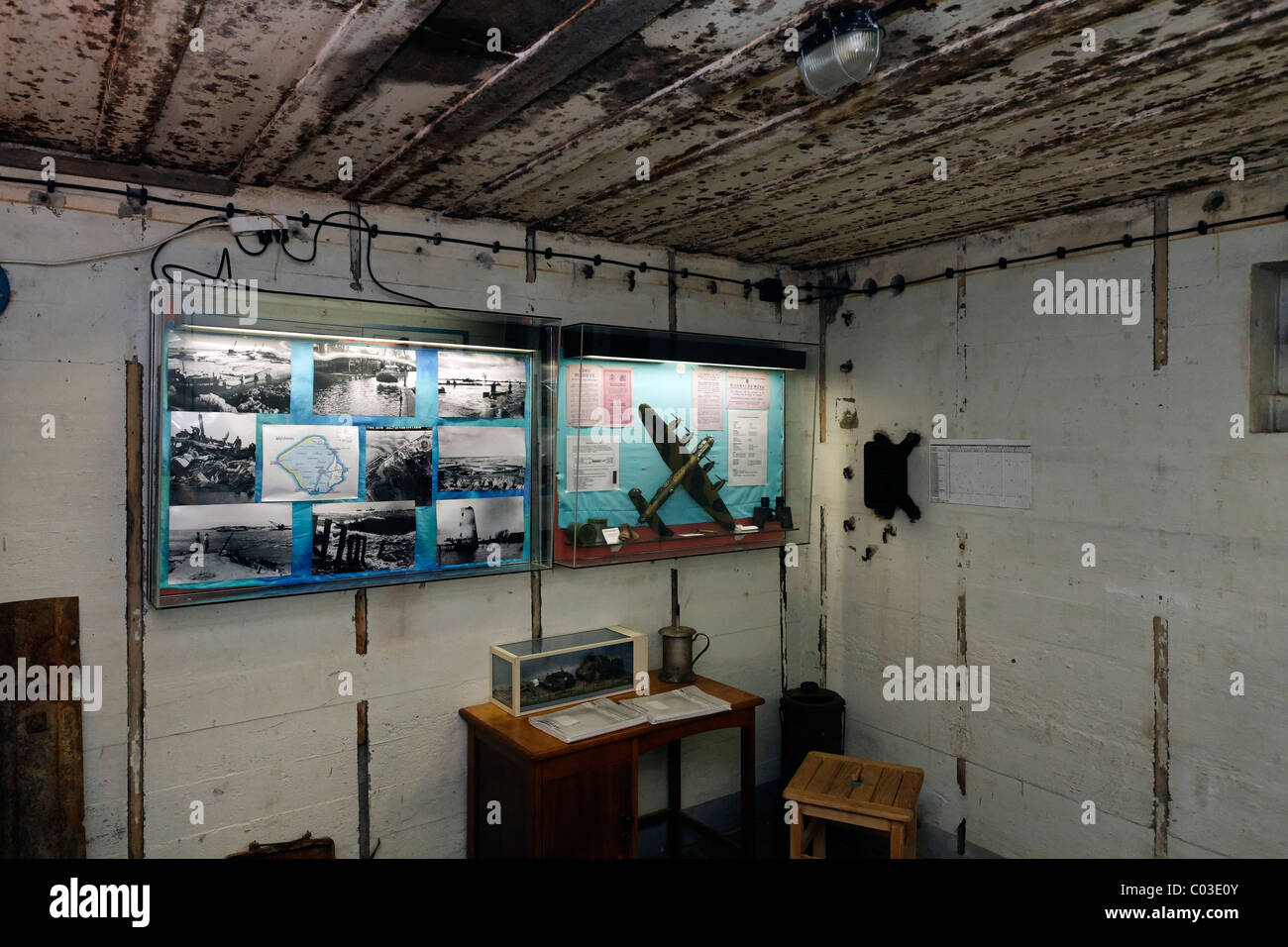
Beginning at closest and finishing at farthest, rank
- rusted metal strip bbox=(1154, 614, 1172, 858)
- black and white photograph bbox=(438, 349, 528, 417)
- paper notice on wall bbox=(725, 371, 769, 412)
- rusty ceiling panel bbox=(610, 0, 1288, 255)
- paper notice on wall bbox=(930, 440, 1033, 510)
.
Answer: rusty ceiling panel bbox=(610, 0, 1288, 255) → rusted metal strip bbox=(1154, 614, 1172, 858) → black and white photograph bbox=(438, 349, 528, 417) → paper notice on wall bbox=(930, 440, 1033, 510) → paper notice on wall bbox=(725, 371, 769, 412)

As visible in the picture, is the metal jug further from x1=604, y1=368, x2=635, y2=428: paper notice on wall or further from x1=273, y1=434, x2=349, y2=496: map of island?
x1=273, y1=434, x2=349, y2=496: map of island

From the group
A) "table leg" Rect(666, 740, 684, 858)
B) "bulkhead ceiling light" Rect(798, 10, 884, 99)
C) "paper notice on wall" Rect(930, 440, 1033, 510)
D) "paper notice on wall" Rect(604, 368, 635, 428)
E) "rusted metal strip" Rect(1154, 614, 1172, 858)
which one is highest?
"bulkhead ceiling light" Rect(798, 10, 884, 99)

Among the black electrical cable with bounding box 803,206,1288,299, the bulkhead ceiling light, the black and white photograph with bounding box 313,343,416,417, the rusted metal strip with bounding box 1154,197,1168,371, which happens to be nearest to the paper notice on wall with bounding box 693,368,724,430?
the black electrical cable with bounding box 803,206,1288,299

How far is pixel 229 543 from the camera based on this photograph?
2.93 m

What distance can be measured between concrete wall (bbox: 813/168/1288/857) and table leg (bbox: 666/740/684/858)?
1068mm

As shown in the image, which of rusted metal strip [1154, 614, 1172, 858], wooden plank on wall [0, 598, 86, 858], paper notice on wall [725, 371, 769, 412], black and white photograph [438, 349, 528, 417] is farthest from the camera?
paper notice on wall [725, 371, 769, 412]

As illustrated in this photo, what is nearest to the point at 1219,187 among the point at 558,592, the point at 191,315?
the point at 558,592

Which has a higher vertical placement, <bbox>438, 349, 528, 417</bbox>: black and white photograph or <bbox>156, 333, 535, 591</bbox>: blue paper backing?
<bbox>438, 349, 528, 417</bbox>: black and white photograph

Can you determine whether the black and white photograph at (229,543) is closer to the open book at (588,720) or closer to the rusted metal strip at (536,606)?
the rusted metal strip at (536,606)

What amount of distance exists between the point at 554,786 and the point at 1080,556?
2415 mm

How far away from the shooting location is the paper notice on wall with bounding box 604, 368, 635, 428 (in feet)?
12.2

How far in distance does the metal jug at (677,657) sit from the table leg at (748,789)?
388 millimetres

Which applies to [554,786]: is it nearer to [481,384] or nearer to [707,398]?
[481,384]

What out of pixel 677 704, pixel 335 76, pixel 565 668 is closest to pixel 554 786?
pixel 565 668
